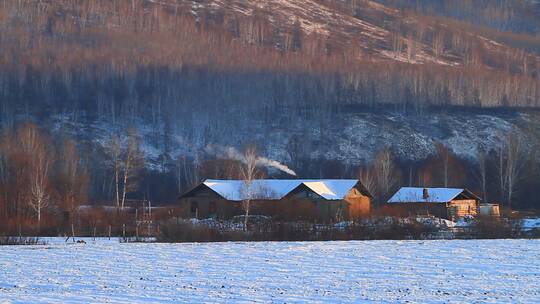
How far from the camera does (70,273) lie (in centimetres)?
3039

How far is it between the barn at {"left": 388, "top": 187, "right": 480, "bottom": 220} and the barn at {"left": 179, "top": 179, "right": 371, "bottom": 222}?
3.36 metres

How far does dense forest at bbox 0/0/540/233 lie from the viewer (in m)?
90.6

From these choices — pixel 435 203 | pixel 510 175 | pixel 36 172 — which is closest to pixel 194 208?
pixel 36 172

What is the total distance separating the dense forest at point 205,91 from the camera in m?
90.6

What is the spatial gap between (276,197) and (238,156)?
33.6m

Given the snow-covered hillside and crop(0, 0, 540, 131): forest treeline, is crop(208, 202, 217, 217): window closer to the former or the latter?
the snow-covered hillside

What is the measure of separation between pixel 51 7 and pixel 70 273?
465 feet

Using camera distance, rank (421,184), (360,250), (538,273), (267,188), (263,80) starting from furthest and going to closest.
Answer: (263,80), (421,184), (267,188), (360,250), (538,273)

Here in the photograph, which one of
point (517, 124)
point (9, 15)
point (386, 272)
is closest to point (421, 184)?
point (517, 124)

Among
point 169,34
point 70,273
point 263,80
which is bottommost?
point 70,273

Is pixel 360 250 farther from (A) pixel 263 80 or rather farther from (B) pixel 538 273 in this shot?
(A) pixel 263 80

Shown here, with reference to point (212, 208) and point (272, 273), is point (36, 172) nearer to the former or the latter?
point (212, 208)

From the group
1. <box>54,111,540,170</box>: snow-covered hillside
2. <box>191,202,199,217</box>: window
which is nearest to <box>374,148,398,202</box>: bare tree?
<box>54,111,540,170</box>: snow-covered hillside

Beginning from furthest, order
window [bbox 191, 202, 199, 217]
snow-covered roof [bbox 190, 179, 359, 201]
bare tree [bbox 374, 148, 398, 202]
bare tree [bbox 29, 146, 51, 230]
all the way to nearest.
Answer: bare tree [bbox 374, 148, 398, 202] < window [bbox 191, 202, 199, 217] < snow-covered roof [bbox 190, 179, 359, 201] < bare tree [bbox 29, 146, 51, 230]
